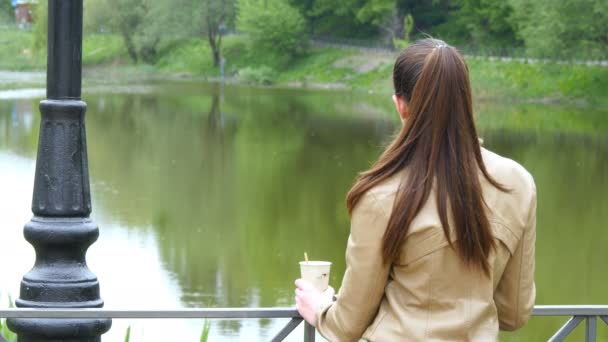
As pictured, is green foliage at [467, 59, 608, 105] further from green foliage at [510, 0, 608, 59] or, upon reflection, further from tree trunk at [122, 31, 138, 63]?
tree trunk at [122, 31, 138, 63]

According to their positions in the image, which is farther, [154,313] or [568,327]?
[568,327]

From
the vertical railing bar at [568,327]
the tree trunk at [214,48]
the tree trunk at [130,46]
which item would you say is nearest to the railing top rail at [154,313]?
the vertical railing bar at [568,327]

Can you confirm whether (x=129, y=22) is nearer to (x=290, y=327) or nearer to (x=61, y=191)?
(x=61, y=191)

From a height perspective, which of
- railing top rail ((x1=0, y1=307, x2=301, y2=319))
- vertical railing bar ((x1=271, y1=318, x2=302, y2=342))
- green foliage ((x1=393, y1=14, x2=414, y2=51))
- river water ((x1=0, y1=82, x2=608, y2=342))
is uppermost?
green foliage ((x1=393, y1=14, x2=414, y2=51))

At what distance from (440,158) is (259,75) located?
57.5 meters

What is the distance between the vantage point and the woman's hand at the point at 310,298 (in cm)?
270

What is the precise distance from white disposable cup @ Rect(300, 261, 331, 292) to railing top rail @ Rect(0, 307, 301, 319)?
15.4 inches

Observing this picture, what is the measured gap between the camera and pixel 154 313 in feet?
10.5

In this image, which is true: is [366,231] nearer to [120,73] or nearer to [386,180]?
[386,180]

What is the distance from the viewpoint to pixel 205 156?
1011 inches

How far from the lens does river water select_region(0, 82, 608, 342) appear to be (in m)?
13.0

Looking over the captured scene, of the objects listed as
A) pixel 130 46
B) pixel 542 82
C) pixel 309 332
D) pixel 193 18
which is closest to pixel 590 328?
pixel 309 332

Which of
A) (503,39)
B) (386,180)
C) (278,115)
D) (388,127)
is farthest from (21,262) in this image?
(503,39)

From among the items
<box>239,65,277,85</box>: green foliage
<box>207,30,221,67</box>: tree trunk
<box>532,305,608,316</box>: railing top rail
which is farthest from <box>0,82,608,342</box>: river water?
<box>207,30,221,67</box>: tree trunk
